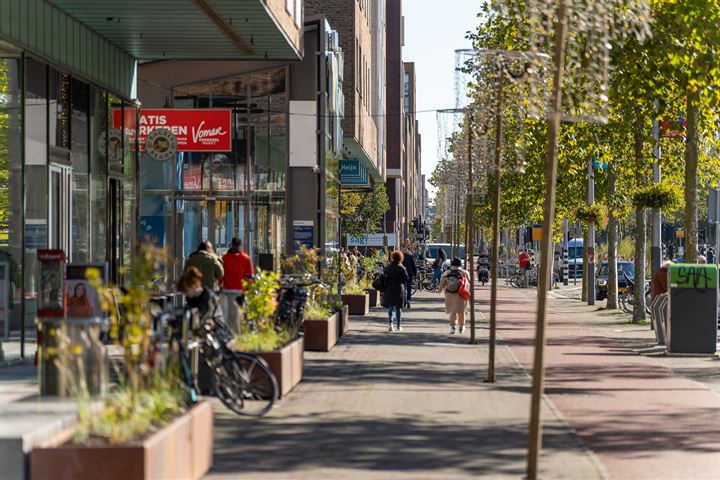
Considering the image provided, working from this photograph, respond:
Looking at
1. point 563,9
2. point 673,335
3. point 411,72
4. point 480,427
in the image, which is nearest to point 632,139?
point 673,335

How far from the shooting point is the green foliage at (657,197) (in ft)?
105

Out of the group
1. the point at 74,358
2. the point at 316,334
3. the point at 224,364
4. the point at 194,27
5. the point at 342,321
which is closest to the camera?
the point at 74,358

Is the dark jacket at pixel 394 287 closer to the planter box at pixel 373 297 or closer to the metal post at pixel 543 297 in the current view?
the planter box at pixel 373 297

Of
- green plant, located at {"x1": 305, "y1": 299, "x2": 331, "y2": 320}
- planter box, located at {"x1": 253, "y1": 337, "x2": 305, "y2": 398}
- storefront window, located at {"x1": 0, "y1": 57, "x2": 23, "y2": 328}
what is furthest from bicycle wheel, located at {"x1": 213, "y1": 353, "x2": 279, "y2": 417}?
green plant, located at {"x1": 305, "y1": 299, "x2": 331, "y2": 320}

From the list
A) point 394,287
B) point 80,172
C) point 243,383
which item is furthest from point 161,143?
point 243,383

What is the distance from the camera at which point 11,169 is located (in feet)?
61.6

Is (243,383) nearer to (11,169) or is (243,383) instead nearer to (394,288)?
(11,169)

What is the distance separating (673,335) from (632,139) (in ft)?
42.4

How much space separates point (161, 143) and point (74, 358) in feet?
70.2

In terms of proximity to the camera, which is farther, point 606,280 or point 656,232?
point 606,280

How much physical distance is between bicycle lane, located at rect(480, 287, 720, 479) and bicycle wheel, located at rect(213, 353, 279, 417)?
294 centimetres

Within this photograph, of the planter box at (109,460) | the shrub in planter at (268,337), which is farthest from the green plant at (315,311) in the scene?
the planter box at (109,460)

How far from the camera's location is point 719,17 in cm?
2136

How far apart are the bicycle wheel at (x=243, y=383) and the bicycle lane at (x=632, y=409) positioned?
9.66 feet
